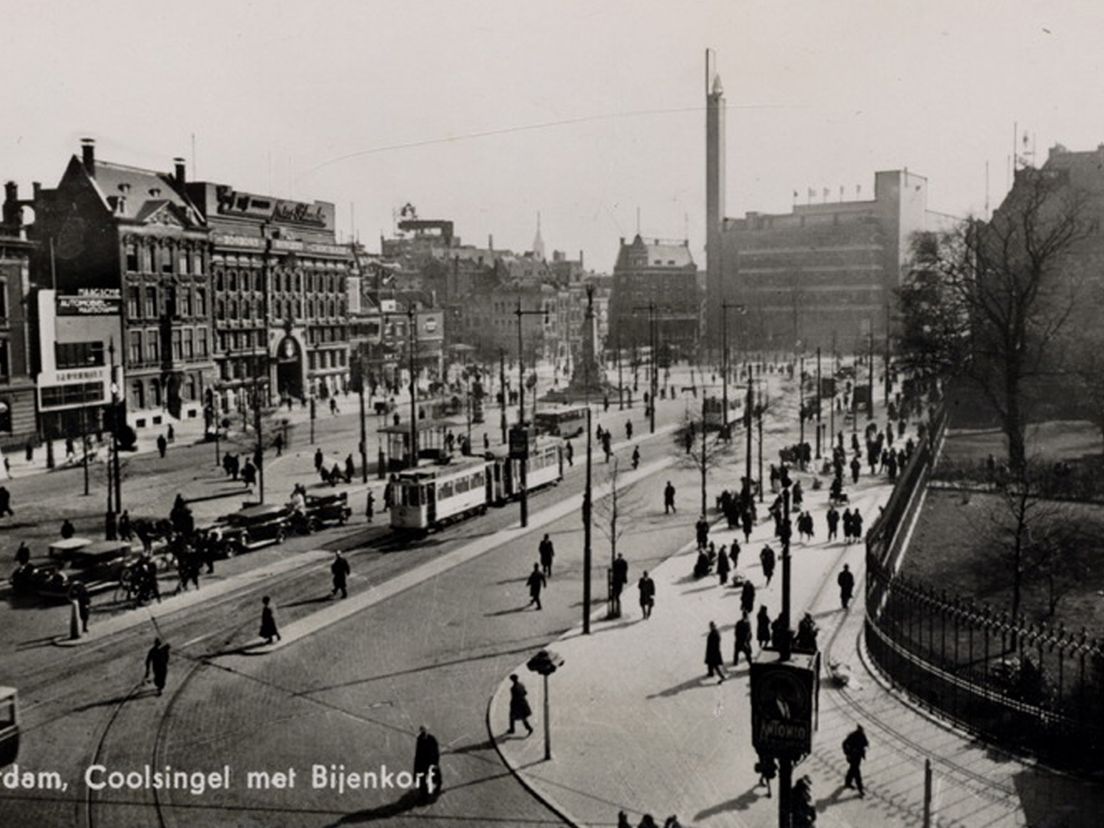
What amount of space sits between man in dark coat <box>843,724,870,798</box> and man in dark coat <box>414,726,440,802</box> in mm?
6122

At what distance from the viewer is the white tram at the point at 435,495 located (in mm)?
33469

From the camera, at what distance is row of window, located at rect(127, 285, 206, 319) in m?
64.4

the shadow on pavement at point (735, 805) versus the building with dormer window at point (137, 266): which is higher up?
the building with dormer window at point (137, 266)

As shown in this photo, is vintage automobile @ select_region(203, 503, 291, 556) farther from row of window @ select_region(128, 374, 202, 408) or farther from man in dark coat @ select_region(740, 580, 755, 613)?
row of window @ select_region(128, 374, 202, 408)

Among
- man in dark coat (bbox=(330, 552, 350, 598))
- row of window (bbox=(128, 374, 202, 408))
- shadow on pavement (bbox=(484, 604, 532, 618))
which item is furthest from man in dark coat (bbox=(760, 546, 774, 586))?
row of window (bbox=(128, 374, 202, 408))

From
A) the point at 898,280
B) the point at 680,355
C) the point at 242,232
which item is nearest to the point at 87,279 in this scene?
the point at 242,232

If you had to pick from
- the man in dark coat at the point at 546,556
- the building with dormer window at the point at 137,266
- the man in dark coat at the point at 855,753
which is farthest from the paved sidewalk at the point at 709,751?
the building with dormer window at the point at 137,266

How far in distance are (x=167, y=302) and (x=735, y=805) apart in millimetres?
60493

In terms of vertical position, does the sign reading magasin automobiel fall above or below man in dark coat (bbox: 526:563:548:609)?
above

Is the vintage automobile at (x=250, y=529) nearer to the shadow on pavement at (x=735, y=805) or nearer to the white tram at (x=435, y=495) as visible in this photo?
the white tram at (x=435, y=495)

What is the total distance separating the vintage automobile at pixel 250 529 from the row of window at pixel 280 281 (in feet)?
146

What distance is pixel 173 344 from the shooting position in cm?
6700

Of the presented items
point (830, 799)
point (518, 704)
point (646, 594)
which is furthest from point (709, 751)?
point (646, 594)

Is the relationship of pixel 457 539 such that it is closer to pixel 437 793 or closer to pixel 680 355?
pixel 437 793
